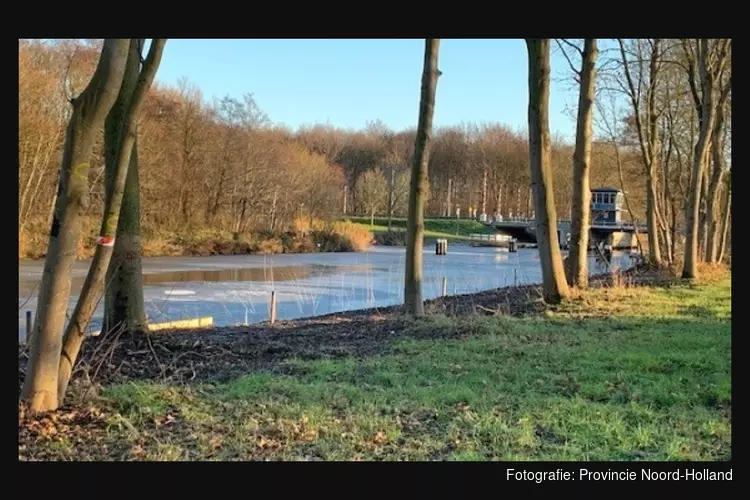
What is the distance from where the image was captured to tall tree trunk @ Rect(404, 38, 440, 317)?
32.2ft

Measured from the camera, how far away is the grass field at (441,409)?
3740mm

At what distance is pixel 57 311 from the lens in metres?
4.20

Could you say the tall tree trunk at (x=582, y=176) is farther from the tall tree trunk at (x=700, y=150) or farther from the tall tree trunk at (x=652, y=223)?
the tall tree trunk at (x=652, y=223)

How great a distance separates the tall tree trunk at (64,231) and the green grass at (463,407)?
1.81 feet

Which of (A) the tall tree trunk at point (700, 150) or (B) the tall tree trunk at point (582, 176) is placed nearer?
(B) the tall tree trunk at point (582, 176)

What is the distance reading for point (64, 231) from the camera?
13.7 feet

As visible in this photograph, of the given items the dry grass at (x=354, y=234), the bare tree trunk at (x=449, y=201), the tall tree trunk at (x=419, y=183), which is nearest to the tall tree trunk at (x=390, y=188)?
the bare tree trunk at (x=449, y=201)

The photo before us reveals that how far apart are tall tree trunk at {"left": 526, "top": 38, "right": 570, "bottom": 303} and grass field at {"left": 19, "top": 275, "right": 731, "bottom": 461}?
328 centimetres
